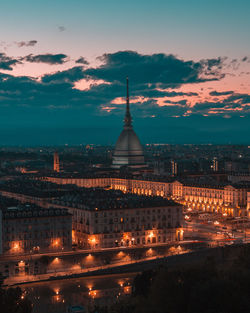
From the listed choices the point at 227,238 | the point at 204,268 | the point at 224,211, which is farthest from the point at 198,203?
the point at 204,268

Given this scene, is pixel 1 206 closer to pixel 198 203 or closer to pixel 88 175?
pixel 198 203

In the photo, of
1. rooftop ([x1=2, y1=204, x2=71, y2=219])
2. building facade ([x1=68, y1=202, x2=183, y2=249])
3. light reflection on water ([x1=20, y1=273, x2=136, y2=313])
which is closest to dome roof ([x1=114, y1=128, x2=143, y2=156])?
building facade ([x1=68, y1=202, x2=183, y2=249])

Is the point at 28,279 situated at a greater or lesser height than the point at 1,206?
lesser

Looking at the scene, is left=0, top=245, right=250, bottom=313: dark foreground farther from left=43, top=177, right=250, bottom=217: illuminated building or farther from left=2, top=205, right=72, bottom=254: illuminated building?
left=43, top=177, right=250, bottom=217: illuminated building

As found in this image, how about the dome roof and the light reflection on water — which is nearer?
the light reflection on water

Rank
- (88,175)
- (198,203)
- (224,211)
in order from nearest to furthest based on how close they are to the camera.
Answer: (224,211) < (198,203) < (88,175)
